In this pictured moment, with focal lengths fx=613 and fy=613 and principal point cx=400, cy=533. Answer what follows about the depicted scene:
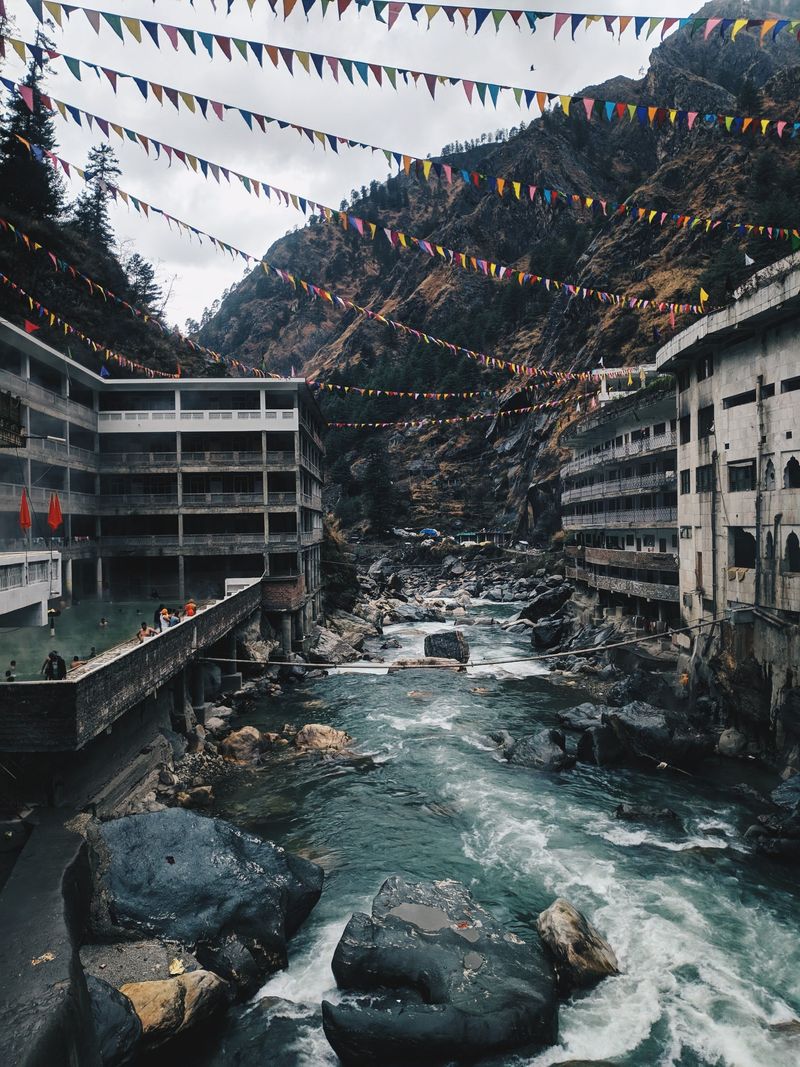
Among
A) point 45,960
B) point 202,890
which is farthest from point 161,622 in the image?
point 45,960

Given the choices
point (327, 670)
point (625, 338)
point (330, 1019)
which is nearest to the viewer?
point (330, 1019)

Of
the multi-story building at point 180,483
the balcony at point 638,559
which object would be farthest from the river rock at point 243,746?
the balcony at point 638,559

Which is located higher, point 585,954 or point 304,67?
point 304,67

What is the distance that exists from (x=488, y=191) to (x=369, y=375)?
6562 centimetres

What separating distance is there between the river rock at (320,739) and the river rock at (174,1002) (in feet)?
46.0

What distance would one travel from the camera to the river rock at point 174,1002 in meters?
10.2

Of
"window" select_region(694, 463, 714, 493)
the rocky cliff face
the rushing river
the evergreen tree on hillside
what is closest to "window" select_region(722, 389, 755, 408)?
"window" select_region(694, 463, 714, 493)

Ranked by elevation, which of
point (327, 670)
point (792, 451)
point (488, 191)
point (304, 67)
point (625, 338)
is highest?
point (488, 191)

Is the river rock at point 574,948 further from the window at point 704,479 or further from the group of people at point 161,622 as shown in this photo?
Answer: the window at point 704,479

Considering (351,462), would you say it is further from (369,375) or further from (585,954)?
(585,954)

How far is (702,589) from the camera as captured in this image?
28.5 meters

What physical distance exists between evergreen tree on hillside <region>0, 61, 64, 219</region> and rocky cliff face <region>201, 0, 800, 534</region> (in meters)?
62.8

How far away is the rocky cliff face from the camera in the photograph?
85.4 meters

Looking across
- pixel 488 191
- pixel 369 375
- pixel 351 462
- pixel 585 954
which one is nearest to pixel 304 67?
pixel 585 954
